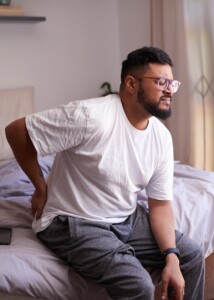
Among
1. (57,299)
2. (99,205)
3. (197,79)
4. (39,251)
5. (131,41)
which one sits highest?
(131,41)

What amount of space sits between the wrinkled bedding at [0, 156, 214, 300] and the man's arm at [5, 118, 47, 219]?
13 cm

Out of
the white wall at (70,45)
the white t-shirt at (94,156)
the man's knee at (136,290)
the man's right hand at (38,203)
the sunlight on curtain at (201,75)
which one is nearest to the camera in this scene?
the man's knee at (136,290)

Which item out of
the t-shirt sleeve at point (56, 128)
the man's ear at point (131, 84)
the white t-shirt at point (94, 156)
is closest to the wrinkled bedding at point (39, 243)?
the white t-shirt at point (94, 156)

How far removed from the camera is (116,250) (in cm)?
135

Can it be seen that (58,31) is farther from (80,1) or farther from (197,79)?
(197,79)

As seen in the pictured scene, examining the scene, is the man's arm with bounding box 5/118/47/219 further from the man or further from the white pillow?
the white pillow

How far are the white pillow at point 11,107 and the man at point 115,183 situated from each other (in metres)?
1.35

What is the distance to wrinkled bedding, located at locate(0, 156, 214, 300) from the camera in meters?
1.33

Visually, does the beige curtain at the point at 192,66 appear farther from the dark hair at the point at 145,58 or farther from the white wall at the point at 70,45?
the dark hair at the point at 145,58

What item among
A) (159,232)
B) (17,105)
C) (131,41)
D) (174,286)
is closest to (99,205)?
(159,232)

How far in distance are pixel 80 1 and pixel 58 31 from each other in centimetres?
34

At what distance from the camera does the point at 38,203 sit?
5.08ft

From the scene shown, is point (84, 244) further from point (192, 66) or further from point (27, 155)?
point (192, 66)

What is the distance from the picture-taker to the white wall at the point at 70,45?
313 cm
